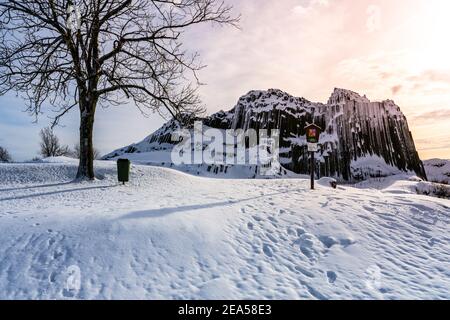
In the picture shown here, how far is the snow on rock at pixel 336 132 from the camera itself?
349ft

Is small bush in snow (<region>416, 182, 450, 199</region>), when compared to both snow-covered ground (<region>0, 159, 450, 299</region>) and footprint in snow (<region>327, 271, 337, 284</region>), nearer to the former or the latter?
snow-covered ground (<region>0, 159, 450, 299</region>)

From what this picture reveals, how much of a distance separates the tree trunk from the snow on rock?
312 ft

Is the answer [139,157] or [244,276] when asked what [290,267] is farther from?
[139,157]

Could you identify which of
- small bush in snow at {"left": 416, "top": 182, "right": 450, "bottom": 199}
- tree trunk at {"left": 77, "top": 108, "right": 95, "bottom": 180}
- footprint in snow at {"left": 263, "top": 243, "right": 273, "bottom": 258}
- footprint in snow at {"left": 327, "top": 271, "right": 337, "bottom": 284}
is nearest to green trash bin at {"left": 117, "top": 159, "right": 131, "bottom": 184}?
tree trunk at {"left": 77, "top": 108, "right": 95, "bottom": 180}

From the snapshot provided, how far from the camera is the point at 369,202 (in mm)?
A: 8789

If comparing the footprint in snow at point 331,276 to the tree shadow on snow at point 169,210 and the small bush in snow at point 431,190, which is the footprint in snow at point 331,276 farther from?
the small bush in snow at point 431,190

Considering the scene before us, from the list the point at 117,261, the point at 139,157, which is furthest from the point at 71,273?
the point at 139,157

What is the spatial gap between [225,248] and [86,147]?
32.5ft

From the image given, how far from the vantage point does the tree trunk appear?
1296 cm

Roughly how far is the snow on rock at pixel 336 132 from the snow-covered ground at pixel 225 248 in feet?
325

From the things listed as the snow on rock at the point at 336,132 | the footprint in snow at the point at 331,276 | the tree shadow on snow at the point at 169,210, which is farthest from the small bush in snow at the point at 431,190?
the snow on rock at the point at 336,132

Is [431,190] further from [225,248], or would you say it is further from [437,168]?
[437,168]

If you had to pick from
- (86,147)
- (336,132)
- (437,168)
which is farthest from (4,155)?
(437,168)
